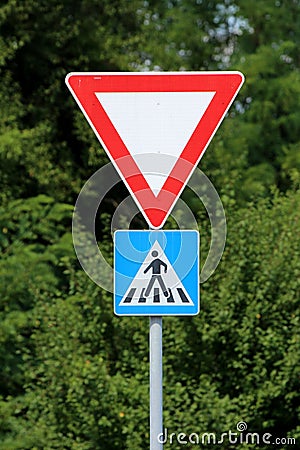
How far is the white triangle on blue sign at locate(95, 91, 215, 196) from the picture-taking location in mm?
2846

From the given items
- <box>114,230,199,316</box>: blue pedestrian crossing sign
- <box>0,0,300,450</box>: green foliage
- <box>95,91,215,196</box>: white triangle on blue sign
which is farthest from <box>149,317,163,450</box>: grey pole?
<box>0,0,300,450</box>: green foliage

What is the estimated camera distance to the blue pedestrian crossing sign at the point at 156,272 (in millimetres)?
2809

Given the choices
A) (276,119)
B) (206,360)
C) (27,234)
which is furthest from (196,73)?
(276,119)

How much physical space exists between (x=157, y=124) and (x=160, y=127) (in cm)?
1

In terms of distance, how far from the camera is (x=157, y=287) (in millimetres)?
2828

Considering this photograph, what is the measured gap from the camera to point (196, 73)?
2848mm

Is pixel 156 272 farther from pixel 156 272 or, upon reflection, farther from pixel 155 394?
pixel 155 394

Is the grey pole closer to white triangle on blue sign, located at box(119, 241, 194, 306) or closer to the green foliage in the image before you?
white triangle on blue sign, located at box(119, 241, 194, 306)

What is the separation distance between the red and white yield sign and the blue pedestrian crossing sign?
7 cm

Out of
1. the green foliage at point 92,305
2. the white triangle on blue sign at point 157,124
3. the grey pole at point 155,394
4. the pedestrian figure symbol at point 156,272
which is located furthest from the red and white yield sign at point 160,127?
the green foliage at point 92,305

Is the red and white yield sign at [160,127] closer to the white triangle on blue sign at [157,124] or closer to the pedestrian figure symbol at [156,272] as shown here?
the white triangle on blue sign at [157,124]

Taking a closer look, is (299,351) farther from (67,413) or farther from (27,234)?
(27,234)

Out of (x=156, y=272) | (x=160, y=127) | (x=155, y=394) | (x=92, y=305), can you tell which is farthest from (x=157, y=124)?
(x=92, y=305)

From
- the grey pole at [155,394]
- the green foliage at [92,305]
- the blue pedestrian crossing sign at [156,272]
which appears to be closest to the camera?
the grey pole at [155,394]
